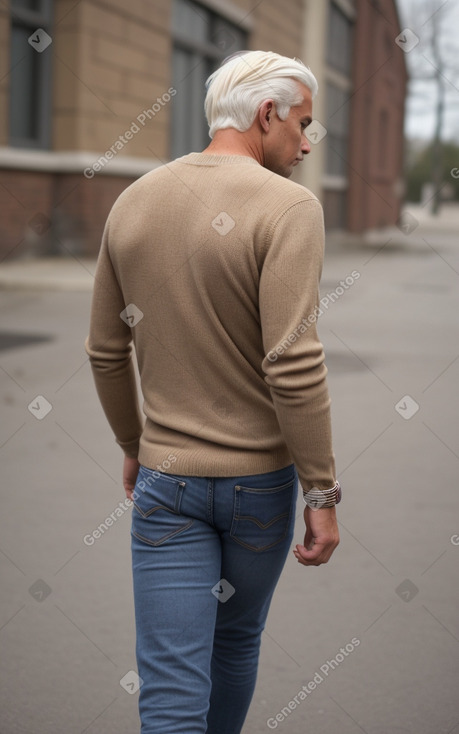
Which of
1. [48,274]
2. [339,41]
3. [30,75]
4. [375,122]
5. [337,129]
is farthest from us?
[375,122]

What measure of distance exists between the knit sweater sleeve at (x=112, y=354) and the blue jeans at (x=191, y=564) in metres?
0.29

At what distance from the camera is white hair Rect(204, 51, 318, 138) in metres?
1.87

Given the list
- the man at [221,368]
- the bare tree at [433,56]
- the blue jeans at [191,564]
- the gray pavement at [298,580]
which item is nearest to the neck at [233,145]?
the man at [221,368]

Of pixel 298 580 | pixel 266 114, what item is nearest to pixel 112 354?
pixel 266 114

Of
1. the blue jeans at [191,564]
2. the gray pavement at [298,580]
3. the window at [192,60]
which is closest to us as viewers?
the blue jeans at [191,564]

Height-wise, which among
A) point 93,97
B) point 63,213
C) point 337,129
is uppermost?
point 93,97

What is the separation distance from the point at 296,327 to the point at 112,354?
0.52m

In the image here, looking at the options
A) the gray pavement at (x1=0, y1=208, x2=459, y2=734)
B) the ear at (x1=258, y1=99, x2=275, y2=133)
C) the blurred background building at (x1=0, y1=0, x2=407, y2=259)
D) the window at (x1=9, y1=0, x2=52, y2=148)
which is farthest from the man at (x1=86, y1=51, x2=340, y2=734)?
the window at (x1=9, y1=0, x2=52, y2=148)

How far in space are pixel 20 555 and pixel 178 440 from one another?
2.29 meters

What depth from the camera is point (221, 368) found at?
1.87m

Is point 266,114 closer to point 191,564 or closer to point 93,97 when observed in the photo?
point 191,564

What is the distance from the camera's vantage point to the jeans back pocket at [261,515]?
6.25 feet

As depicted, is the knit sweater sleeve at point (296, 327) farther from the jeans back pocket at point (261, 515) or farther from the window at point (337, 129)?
the window at point (337, 129)

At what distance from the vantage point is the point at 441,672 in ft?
10.1
